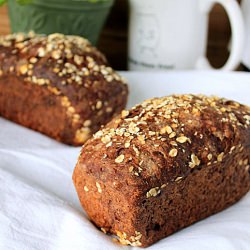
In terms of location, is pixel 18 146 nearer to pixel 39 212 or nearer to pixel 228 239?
pixel 39 212

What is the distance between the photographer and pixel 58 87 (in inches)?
56.7

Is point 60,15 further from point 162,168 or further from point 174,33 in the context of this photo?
point 162,168

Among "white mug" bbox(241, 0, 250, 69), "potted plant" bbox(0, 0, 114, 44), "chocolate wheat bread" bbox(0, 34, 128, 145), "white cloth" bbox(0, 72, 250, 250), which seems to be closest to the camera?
"white cloth" bbox(0, 72, 250, 250)

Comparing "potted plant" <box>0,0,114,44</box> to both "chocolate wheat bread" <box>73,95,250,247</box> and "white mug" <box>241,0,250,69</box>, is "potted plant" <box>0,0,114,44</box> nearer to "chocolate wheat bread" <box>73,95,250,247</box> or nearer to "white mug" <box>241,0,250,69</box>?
"white mug" <box>241,0,250,69</box>

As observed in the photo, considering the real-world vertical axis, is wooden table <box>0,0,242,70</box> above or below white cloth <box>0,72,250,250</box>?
above

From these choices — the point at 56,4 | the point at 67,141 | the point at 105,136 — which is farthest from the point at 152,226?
the point at 56,4

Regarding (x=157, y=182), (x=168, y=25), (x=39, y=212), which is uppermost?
(x=168, y=25)

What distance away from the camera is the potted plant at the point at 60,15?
68.9 inches

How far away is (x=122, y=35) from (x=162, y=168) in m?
1.23

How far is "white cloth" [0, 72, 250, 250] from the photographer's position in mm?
1024

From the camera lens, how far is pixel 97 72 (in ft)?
4.86

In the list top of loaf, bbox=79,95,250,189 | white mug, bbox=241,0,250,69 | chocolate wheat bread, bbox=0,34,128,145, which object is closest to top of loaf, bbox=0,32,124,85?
chocolate wheat bread, bbox=0,34,128,145

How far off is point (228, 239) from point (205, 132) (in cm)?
22

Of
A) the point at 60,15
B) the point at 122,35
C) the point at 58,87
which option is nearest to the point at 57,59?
the point at 58,87
